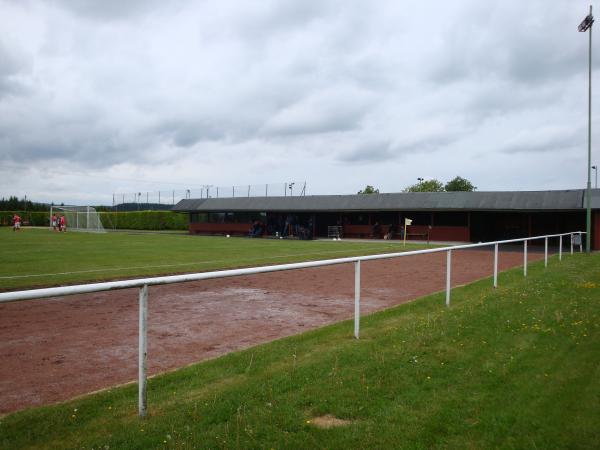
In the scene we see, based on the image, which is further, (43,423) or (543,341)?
(543,341)

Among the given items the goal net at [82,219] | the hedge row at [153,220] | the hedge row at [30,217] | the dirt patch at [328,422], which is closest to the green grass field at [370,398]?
the dirt patch at [328,422]

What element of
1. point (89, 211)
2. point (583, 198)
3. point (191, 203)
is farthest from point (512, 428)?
point (89, 211)

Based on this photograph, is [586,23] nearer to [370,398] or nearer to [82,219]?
[370,398]

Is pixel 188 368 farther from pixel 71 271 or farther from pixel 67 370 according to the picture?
pixel 71 271

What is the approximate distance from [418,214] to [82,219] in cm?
3706

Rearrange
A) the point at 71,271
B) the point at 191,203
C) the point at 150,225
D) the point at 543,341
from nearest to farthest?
the point at 543,341 < the point at 71,271 < the point at 191,203 < the point at 150,225

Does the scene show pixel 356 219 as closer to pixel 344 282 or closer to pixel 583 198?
pixel 583 198

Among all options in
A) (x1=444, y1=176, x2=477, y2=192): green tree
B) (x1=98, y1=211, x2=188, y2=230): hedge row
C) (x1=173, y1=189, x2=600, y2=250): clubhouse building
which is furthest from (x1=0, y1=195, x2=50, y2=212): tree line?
(x1=444, y1=176, x2=477, y2=192): green tree

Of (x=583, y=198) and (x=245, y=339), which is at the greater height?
(x=583, y=198)

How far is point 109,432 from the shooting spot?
373 cm

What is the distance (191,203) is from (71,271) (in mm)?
35370

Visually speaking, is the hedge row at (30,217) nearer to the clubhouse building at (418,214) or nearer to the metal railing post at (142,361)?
the clubhouse building at (418,214)

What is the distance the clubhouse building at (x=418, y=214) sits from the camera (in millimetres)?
31828

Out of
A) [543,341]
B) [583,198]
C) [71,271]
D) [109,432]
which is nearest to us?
[109,432]
